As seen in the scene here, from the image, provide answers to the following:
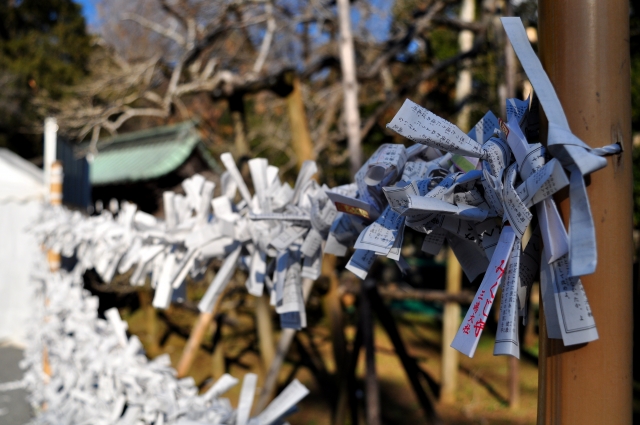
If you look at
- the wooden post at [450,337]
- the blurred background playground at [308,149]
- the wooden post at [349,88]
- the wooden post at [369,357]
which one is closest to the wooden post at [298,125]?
the blurred background playground at [308,149]

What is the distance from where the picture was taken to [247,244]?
2.76ft

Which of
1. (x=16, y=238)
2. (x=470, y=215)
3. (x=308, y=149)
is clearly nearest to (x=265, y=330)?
(x=308, y=149)

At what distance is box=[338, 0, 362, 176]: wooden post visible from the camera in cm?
234

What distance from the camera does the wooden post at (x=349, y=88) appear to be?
2340 mm

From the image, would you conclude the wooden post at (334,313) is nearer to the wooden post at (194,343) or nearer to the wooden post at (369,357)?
the wooden post at (369,357)

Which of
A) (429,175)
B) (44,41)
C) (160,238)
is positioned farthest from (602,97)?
(44,41)

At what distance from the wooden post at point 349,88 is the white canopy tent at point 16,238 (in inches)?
128

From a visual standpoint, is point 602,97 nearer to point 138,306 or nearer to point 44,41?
point 138,306

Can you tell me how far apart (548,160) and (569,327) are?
0.14 metres

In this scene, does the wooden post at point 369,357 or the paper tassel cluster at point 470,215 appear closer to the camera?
the paper tassel cluster at point 470,215

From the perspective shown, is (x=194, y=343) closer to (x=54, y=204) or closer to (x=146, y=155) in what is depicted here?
(x=54, y=204)

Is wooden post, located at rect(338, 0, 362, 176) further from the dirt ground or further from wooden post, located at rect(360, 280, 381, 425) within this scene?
the dirt ground

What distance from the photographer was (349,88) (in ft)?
7.94

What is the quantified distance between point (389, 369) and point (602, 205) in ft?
14.4
